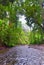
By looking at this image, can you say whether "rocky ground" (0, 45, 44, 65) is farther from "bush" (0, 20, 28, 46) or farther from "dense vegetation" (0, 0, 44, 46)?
"dense vegetation" (0, 0, 44, 46)

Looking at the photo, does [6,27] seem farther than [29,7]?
No

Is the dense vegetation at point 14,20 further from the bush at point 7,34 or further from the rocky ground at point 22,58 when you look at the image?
the rocky ground at point 22,58

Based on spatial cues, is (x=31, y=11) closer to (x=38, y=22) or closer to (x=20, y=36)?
(x=38, y=22)

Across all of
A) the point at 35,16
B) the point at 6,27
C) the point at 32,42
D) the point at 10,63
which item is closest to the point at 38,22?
the point at 35,16

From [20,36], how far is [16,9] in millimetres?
2856

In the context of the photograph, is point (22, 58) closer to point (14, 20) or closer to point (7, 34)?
point (7, 34)

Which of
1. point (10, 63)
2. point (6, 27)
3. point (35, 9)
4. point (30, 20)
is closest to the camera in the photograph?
point (10, 63)

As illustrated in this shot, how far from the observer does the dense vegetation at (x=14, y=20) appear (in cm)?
1717

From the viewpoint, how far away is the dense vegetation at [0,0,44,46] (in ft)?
56.3

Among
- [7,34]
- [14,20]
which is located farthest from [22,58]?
[14,20]

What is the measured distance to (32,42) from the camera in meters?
20.7

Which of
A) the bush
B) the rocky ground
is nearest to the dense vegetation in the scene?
the bush

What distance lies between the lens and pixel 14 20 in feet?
69.0

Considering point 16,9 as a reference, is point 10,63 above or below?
below
